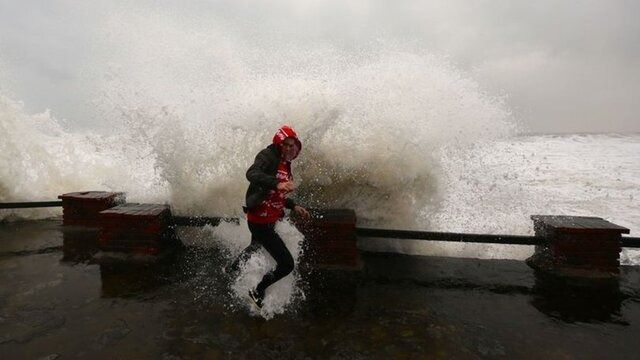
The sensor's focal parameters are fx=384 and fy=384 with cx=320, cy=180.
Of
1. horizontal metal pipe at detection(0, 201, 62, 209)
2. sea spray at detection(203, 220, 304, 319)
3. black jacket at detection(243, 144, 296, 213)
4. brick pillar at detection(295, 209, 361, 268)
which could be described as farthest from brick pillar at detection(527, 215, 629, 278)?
horizontal metal pipe at detection(0, 201, 62, 209)

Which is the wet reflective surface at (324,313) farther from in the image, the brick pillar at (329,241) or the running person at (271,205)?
the running person at (271,205)

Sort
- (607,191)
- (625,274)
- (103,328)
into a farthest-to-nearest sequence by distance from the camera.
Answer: (607,191) < (625,274) < (103,328)

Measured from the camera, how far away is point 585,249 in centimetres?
443

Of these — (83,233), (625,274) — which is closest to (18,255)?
(83,233)

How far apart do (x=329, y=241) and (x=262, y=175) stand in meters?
1.55

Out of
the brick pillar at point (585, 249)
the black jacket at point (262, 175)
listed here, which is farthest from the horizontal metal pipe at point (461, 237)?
the black jacket at point (262, 175)

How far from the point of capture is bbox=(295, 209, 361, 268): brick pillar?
445cm

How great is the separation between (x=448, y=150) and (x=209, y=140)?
11.8 ft

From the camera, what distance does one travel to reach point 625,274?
4.56 m

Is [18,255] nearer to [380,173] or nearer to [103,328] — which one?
[103,328]

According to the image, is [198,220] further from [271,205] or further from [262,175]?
[262,175]

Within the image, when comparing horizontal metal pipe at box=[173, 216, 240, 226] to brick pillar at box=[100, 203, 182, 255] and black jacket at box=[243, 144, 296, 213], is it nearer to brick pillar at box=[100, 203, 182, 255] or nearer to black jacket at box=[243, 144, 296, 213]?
brick pillar at box=[100, 203, 182, 255]

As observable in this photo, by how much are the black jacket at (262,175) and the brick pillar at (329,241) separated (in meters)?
1.07

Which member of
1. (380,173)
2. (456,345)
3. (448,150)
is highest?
(448,150)
